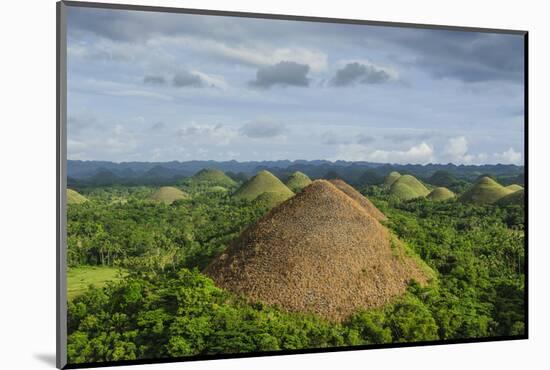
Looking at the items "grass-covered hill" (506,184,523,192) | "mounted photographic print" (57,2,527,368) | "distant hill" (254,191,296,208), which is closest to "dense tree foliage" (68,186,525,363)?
"mounted photographic print" (57,2,527,368)

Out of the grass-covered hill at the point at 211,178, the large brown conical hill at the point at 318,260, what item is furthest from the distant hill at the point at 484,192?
the grass-covered hill at the point at 211,178

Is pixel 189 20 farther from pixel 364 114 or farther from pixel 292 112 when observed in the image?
pixel 364 114

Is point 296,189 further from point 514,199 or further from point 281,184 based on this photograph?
point 514,199

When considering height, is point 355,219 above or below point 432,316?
above

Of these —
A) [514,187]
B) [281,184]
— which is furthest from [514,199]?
[281,184]

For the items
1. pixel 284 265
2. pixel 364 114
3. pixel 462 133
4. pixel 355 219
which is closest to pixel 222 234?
pixel 284 265

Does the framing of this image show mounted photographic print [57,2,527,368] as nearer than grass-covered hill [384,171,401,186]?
Yes

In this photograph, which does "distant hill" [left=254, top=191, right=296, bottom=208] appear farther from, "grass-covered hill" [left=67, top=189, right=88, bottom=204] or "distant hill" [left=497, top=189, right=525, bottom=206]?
"distant hill" [left=497, top=189, right=525, bottom=206]
